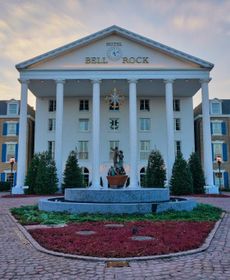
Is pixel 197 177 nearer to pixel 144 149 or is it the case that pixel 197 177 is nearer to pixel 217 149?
pixel 144 149

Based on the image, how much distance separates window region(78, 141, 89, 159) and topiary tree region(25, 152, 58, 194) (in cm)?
987

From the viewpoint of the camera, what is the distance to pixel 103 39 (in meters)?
37.6

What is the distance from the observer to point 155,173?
33344 mm

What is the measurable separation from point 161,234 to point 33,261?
160 inches

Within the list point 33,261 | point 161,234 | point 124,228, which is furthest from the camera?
point 124,228

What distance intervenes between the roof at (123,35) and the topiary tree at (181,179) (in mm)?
10933

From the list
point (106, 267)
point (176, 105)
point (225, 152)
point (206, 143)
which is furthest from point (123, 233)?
point (225, 152)

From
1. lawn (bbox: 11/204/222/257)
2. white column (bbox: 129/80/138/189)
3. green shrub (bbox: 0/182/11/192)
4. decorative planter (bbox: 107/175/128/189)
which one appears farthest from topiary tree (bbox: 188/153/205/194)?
green shrub (bbox: 0/182/11/192)

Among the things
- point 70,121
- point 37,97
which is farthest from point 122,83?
point 37,97

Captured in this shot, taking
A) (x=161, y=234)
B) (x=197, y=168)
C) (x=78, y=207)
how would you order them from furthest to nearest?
(x=197, y=168)
(x=78, y=207)
(x=161, y=234)

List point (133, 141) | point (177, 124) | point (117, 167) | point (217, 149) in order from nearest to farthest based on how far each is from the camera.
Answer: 1. point (117, 167)
2. point (133, 141)
3. point (177, 124)
4. point (217, 149)

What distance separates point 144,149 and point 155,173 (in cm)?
1075

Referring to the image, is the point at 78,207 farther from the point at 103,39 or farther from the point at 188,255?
the point at 103,39

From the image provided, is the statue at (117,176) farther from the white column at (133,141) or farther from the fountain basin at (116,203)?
the white column at (133,141)
